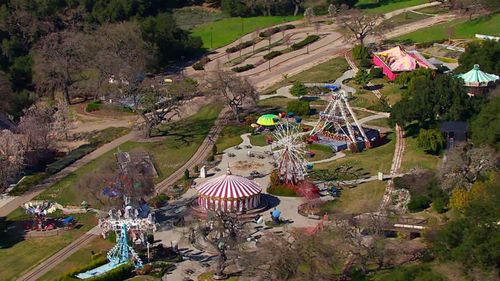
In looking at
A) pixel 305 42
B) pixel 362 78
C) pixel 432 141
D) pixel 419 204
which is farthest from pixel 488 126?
pixel 305 42

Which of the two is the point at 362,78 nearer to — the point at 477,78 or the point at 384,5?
the point at 477,78

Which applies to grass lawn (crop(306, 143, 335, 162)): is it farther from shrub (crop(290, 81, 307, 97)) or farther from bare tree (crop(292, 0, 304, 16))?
bare tree (crop(292, 0, 304, 16))

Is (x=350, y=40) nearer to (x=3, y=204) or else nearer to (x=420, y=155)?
(x=420, y=155)

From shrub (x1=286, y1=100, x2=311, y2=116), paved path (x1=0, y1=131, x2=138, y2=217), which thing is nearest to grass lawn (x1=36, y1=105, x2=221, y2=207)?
paved path (x1=0, y1=131, x2=138, y2=217)

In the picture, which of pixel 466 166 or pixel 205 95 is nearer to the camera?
pixel 466 166

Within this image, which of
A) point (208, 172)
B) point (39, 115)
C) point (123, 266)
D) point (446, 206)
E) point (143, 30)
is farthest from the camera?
point (143, 30)

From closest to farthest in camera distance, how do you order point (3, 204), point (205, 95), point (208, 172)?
point (3, 204) < point (208, 172) < point (205, 95)

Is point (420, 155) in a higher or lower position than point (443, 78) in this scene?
lower

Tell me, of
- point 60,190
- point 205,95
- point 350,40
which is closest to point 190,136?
point 205,95
